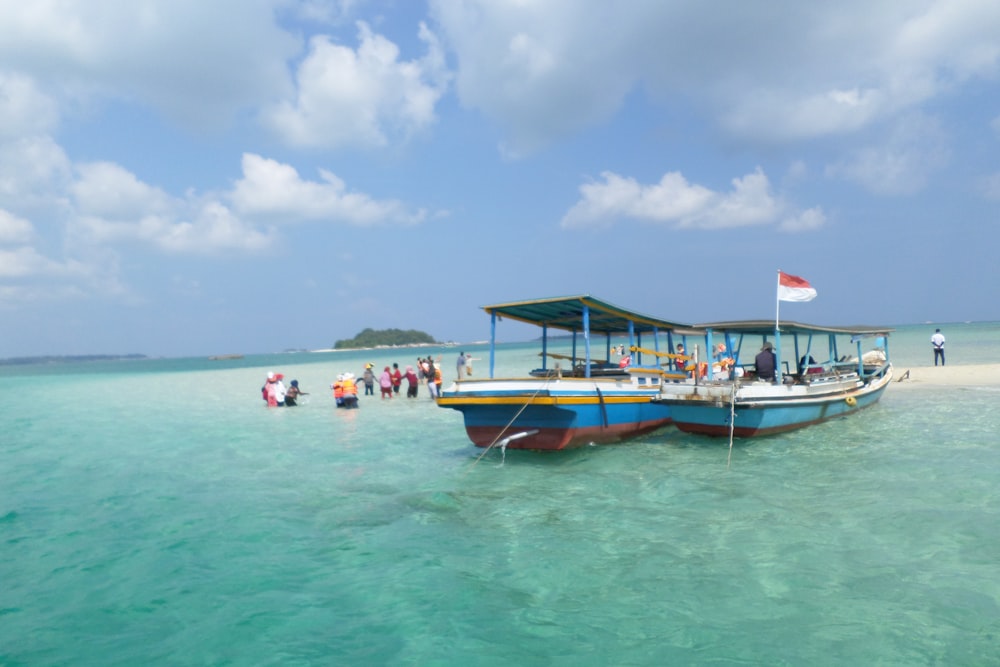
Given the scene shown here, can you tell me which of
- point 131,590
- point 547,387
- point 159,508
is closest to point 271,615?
point 131,590

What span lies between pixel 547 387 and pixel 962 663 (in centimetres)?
805

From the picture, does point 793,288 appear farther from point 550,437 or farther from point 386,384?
point 386,384

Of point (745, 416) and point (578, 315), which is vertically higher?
point (578, 315)

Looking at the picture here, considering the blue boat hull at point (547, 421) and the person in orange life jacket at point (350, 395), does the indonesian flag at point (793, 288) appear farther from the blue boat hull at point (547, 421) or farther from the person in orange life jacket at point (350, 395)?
the person in orange life jacket at point (350, 395)

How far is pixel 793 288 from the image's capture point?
14945mm

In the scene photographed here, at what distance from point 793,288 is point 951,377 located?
51.7ft

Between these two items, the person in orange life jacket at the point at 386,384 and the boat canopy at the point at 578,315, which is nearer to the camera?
the boat canopy at the point at 578,315

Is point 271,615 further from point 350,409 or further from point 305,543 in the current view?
point 350,409

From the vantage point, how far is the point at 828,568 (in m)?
6.61

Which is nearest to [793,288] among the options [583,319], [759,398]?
[759,398]

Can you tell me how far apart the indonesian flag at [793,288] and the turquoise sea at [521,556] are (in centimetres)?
320

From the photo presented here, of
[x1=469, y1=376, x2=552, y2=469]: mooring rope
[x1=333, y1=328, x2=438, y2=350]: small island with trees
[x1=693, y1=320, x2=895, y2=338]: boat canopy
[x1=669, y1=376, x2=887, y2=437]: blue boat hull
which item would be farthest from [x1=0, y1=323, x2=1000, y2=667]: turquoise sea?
→ [x1=333, y1=328, x2=438, y2=350]: small island with trees

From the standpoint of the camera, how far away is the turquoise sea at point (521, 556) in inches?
212

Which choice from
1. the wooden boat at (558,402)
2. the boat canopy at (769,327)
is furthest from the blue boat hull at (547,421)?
the boat canopy at (769,327)
